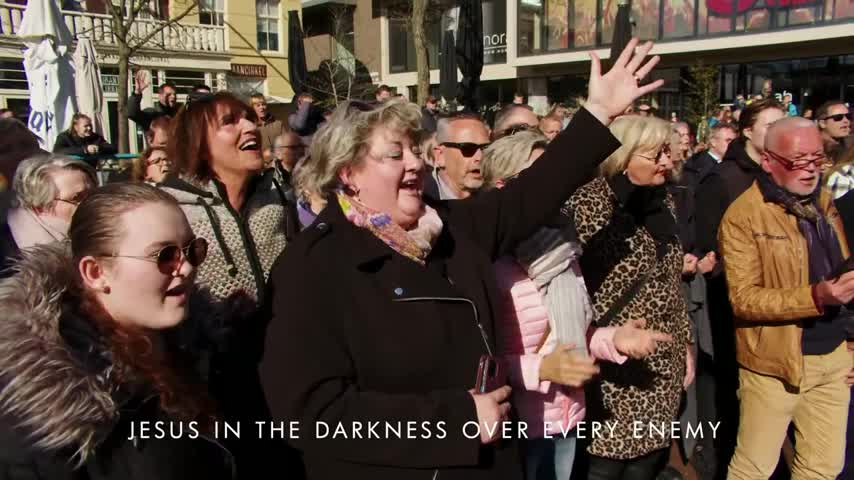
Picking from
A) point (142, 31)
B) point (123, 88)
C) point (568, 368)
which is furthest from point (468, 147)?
point (142, 31)

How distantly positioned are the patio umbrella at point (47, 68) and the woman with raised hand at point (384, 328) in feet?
18.4

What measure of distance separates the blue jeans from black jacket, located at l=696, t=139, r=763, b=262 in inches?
98.2

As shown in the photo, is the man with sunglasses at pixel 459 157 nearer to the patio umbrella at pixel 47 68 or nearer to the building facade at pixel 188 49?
the patio umbrella at pixel 47 68

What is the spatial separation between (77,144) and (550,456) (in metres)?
6.07

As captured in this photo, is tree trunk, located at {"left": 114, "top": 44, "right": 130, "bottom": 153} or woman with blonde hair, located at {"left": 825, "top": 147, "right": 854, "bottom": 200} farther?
tree trunk, located at {"left": 114, "top": 44, "right": 130, "bottom": 153}

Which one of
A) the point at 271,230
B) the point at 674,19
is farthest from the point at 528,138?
the point at 674,19

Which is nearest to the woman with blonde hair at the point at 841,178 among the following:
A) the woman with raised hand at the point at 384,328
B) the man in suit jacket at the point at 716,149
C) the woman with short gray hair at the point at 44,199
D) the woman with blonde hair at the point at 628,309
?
the woman with blonde hair at the point at 628,309

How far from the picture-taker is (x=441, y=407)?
190 cm

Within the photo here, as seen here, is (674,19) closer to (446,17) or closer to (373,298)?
(446,17)

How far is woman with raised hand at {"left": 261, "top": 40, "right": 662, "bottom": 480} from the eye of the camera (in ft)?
6.20

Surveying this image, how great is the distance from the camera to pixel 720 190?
15.4 ft

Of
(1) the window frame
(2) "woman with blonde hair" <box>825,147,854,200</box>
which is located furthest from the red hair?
(1) the window frame

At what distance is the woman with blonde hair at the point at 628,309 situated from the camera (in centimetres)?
298

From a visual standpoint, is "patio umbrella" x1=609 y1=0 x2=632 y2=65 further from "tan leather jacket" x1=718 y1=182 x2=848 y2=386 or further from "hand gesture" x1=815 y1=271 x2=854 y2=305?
"hand gesture" x1=815 y1=271 x2=854 y2=305
